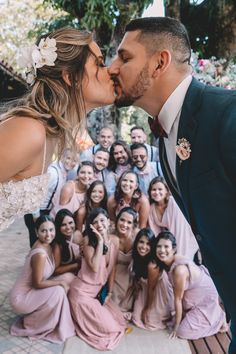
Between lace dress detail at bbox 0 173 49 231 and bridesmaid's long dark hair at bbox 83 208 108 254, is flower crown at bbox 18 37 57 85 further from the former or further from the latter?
bridesmaid's long dark hair at bbox 83 208 108 254

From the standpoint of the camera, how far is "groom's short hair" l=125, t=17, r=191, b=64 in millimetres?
1856

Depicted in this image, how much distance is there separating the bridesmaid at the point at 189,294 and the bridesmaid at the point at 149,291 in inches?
3.3

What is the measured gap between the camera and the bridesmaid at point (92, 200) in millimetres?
4895

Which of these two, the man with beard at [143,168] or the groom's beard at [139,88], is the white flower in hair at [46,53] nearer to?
the groom's beard at [139,88]

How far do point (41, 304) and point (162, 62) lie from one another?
2.86 meters

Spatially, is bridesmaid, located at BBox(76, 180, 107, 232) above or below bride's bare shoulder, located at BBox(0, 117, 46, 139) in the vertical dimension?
below

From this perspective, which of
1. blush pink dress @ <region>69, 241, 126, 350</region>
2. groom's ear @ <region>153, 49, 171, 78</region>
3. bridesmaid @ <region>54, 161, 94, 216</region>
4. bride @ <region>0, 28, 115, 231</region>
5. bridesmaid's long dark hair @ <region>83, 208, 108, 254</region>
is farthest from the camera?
bridesmaid @ <region>54, 161, 94, 216</region>

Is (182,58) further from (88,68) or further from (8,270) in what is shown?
(8,270)

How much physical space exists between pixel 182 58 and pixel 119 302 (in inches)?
121

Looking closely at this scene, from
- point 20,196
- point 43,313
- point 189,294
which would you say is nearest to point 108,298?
point 43,313

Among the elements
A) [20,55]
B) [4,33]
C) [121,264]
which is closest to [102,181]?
[121,264]

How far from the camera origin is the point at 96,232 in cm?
412

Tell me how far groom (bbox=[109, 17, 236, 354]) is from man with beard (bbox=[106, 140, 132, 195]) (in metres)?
3.47

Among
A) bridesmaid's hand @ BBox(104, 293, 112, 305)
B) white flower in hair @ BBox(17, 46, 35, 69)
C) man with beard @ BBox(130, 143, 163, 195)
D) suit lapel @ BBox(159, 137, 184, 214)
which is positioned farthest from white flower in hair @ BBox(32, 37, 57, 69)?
man with beard @ BBox(130, 143, 163, 195)
